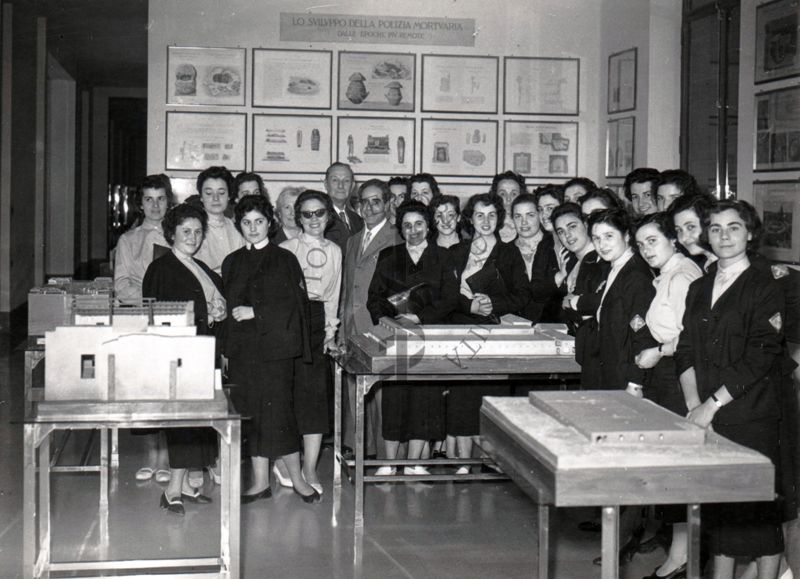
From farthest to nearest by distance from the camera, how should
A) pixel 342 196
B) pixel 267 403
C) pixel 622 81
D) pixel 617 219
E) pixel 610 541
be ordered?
pixel 622 81
pixel 342 196
pixel 267 403
pixel 617 219
pixel 610 541

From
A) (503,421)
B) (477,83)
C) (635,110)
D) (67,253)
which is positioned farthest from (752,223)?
(67,253)

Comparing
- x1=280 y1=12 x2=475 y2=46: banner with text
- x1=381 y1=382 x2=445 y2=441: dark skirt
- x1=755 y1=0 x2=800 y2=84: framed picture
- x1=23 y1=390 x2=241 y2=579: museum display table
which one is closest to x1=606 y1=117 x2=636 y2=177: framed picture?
x1=280 y1=12 x2=475 y2=46: banner with text

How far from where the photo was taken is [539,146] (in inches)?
317

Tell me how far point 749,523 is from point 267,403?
252 centimetres

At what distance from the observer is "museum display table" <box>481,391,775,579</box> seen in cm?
246

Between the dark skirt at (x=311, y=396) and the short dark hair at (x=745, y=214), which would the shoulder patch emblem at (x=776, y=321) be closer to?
the short dark hair at (x=745, y=214)

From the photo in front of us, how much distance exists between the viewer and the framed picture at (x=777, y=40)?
17.7ft

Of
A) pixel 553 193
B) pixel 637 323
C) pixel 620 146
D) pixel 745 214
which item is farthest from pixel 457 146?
pixel 745 214

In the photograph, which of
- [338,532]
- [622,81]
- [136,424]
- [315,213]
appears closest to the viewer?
[136,424]

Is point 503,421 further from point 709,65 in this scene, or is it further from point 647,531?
point 709,65

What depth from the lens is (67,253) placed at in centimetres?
1633

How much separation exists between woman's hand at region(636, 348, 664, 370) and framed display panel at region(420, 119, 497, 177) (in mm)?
4267

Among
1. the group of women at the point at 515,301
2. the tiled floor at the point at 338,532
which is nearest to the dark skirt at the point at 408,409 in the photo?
the group of women at the point at 515,301

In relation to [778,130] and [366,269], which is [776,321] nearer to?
[778,130]
